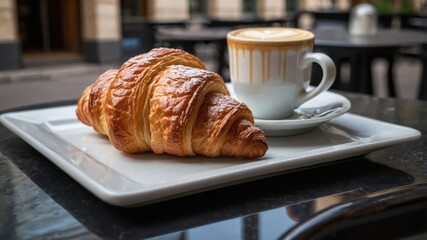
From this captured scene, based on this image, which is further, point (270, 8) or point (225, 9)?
point (270, 8)

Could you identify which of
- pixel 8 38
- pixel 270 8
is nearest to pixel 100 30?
pixel 8 38

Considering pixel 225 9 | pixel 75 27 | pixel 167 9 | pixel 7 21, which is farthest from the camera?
pixel 225 9

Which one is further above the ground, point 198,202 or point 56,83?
point 198,202

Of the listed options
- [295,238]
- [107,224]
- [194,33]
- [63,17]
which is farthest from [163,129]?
[63,17]

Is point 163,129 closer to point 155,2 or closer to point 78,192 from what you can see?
point 78,192

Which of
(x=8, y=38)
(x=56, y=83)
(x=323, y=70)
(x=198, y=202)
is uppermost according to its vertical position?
(x=323, y=70)

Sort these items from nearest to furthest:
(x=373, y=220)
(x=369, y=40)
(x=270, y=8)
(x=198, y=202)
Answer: (x=373, y=220)
(x=198, y=202)
(x=369, y=40)
(x=270, y=8)

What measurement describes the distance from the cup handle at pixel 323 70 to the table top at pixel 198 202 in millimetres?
131

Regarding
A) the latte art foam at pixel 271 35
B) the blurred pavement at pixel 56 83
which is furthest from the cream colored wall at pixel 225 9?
the latte art foam at pixel 271 35

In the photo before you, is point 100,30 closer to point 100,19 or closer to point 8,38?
point 100,19

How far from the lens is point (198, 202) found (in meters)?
0.58

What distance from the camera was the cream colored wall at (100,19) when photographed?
25.5 feet

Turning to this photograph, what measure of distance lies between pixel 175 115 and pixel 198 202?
0.12 m

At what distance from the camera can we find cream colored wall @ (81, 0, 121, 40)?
777 centimetres
